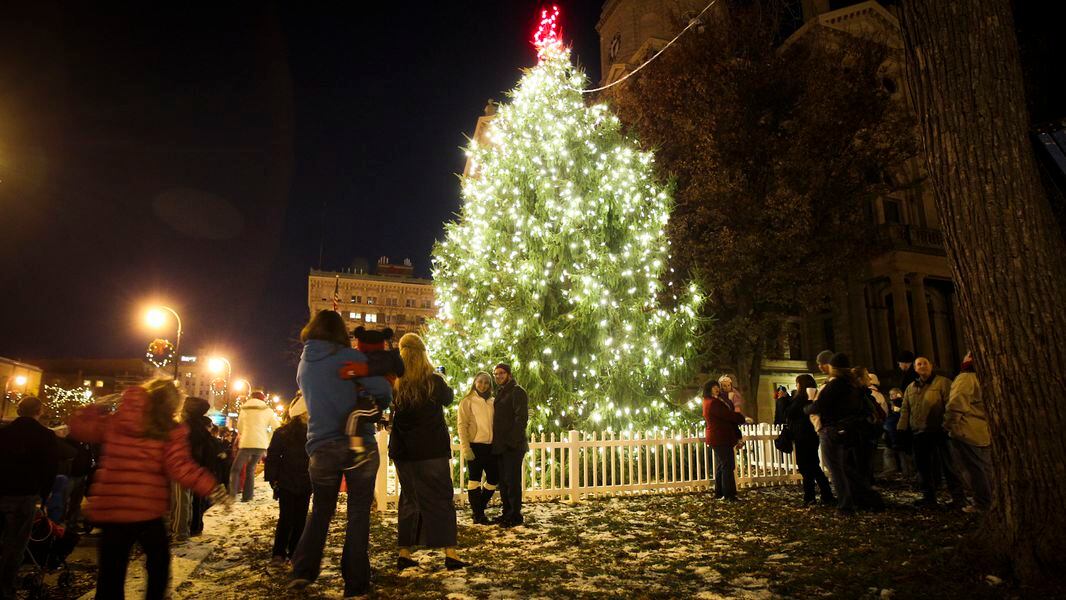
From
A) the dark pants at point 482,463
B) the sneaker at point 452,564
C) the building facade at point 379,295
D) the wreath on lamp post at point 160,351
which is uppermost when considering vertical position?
the building facade at point 379,295

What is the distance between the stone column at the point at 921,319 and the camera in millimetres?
29438

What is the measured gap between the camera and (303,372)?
443 cm

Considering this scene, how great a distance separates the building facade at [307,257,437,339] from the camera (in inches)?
3108

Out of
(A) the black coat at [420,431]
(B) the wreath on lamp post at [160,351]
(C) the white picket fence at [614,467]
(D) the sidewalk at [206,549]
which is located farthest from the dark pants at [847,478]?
(B) the wreath on lamp post at [160,351]

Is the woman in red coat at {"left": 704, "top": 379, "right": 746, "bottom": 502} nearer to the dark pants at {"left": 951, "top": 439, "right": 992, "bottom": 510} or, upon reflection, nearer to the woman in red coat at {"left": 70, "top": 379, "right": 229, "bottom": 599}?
the dark pants at {"left": 951, "top": 439, "right": 992, "bottom": 510}

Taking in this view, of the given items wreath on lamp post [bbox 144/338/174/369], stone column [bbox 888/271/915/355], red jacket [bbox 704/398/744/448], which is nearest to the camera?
red jacket [bbox 704/398/744/448]

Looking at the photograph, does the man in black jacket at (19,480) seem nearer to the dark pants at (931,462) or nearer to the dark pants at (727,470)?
the dark pants at (727,470)

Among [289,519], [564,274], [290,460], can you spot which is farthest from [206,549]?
[564,274]

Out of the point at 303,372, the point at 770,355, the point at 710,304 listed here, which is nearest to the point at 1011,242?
the point at 303,372

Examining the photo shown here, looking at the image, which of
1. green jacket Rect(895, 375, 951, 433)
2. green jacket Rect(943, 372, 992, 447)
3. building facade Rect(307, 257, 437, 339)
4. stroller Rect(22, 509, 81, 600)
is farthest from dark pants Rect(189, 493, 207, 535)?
building facade Rect(307, 257, 437, 339)

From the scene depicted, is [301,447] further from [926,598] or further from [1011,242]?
[1011,242]

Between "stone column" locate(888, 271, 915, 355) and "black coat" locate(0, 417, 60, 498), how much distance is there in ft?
104

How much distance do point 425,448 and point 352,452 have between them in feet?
3.23

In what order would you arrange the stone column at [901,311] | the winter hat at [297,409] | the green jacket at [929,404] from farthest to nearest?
the stone column at [901,311] → the green jacket at [929,404] → the winter hat at [297,409]
